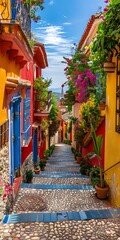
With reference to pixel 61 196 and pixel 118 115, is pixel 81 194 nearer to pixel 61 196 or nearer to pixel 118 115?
pixel 61 196

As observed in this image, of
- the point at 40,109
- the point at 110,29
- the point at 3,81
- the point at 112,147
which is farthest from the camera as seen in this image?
the point at 40,109

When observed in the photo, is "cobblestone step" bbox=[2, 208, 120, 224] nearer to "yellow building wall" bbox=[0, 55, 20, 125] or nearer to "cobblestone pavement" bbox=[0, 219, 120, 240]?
"cobblestone pavement" bbox=[0, 219, 120, 240]

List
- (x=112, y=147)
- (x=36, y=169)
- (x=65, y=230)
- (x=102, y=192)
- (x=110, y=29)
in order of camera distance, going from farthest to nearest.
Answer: (x=36, y=169) → (x=102, y=192) → (x=112, y=147) → (x=110, y=29) → (x=65, y=230)

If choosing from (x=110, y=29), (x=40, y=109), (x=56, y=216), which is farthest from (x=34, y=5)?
(x=40, y=109)

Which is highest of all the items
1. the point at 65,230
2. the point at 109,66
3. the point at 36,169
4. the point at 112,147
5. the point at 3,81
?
the point at 109,66

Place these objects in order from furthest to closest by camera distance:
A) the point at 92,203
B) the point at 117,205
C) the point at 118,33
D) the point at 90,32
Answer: the point at 90,32, the point at 92,203, the point at 117,205, the point at 118,33

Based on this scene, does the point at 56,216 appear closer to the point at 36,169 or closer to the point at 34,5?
the point at 34,5

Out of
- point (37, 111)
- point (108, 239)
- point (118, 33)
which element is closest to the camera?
point (108, 239)

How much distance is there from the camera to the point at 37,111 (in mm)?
12883

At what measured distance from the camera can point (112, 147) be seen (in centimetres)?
657

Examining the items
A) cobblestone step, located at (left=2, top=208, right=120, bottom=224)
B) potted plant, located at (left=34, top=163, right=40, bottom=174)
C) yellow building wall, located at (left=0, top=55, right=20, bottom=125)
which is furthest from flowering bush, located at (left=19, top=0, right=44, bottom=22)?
potted plant, located at (left=34, top=163, right=40, bottom=174)

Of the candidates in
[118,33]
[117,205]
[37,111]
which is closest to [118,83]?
[118,33]

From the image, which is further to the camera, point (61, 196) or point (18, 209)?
point (61, 196)

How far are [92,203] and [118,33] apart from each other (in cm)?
431
